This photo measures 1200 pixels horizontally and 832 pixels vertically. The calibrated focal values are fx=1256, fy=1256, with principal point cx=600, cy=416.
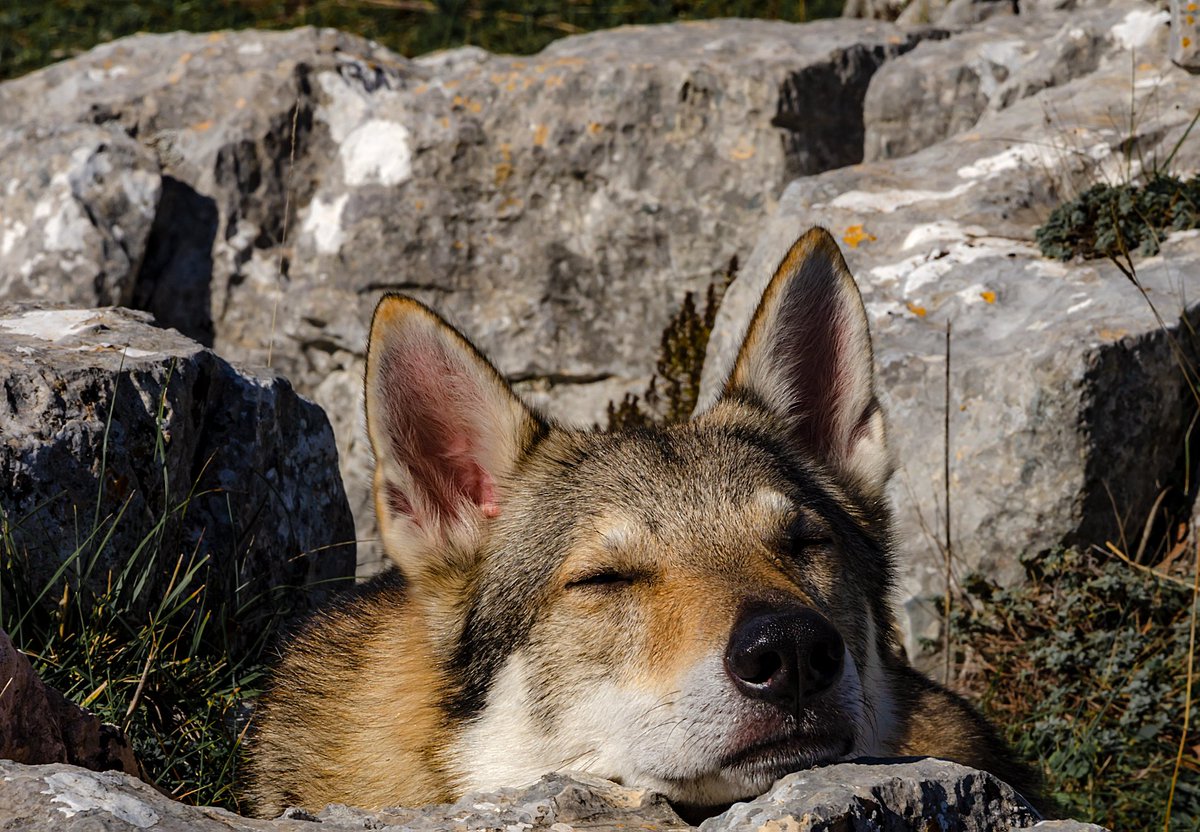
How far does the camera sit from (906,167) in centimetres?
764

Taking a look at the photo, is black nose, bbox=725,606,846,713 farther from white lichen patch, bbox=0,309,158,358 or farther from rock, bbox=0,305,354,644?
white lichen patch, bbox=0,309,158,358

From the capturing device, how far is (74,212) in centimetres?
816

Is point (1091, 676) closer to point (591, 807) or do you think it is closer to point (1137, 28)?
point (591, 807)

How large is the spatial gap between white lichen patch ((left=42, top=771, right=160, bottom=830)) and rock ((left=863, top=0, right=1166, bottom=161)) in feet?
24.6

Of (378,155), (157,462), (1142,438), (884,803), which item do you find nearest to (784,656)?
(884,803)

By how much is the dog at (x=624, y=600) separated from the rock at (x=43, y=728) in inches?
31.1

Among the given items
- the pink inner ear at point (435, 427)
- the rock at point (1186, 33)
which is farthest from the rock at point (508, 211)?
the pink inner ear at point (435, 427)

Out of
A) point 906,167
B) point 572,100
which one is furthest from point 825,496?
point 572,100

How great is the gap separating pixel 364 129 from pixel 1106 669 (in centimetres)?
628

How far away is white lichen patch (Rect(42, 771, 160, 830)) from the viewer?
2.55 meters

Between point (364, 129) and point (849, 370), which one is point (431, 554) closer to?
point (849, 370)

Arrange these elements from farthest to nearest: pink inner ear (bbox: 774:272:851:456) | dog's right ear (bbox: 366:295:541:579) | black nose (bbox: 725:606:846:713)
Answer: pink inner ear (bbox: 774:272:851:456) < dog's right ear (bbox: 366:295:541:579) < black nose (bbox: 725:606:846:713)

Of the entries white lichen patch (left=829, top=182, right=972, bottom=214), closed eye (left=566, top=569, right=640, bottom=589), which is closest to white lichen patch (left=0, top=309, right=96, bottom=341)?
closed eye (left=566, top=569, right=640, bottom=589)

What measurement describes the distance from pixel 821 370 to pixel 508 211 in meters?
5.07
